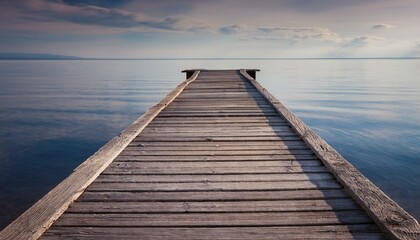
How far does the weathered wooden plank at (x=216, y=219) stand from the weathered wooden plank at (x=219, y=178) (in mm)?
655

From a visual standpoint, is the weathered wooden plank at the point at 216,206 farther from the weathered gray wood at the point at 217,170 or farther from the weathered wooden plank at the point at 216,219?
the weathered gray wood at the point at 217,170

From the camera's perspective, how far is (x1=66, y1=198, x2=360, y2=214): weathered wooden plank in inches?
105

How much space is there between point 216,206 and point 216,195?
0.64 feet

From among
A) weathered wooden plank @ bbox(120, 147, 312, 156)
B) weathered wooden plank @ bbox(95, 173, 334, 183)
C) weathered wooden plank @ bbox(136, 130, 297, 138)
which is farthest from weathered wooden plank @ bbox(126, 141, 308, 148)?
weathered wooden plank @ bbox(95, 173, 334, 183)

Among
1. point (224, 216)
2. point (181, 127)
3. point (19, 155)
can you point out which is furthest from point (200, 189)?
point (19, 155)

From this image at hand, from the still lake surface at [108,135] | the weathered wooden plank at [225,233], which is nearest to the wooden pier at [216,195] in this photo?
the weathered wooden plank at [225,233]

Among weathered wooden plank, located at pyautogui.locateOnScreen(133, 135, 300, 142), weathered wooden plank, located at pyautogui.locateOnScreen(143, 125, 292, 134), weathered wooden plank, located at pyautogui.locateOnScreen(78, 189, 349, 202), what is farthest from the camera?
weathered wooden plank, located at pyautogui.locateOnScreen(143, 125, 292, 134)

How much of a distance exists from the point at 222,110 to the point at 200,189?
151 inches

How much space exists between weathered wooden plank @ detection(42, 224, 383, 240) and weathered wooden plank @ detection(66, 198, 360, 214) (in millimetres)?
251

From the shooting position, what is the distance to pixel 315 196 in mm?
2863

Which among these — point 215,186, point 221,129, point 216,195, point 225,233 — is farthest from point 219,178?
point 221,129

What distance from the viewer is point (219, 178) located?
3283 mm

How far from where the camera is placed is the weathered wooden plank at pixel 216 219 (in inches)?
97.0

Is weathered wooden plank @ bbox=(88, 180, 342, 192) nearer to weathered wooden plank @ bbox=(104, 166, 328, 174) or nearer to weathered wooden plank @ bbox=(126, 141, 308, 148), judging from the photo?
weathered wooden plank @ bbox=(104, 166, 328, 174)
